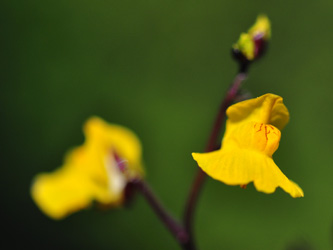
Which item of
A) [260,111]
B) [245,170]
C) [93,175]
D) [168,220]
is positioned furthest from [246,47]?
[93,175]

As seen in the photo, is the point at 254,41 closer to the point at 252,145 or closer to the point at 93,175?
the point at 252,145

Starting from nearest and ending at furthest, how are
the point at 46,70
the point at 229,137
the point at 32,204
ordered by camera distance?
the point at 229,137 < the point at 32,204 < the point at 46,70

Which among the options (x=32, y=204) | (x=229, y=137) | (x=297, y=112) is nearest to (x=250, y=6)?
(x=297, y=112)

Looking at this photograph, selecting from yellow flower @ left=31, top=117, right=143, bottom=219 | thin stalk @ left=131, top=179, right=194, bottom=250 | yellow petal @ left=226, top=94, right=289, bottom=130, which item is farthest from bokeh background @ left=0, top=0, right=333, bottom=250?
yellow petal @ left=226, top=94, right=289, bottom=130

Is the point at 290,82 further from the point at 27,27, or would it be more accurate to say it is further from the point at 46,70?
the point at 27,27

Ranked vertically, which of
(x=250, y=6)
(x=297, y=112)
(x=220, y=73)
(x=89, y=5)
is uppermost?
(x=89, y=5)
